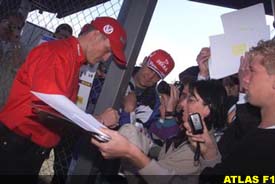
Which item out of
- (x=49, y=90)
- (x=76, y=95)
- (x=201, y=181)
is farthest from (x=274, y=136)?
(x=76, y=95)

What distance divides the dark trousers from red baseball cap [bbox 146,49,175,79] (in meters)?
1.55

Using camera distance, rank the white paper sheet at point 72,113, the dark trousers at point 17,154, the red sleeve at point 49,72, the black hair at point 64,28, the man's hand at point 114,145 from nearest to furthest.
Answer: the white paper sheet at point 72,113 < the man's hand at point 114,145 < the red sleeve at point 49,72 < the dark trousers at point 17,154 < the black hair at point 64,28

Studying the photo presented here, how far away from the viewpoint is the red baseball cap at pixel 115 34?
2.48 m

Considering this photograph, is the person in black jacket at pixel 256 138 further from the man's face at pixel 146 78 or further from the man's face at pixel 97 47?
the man's face at pixel 146 78

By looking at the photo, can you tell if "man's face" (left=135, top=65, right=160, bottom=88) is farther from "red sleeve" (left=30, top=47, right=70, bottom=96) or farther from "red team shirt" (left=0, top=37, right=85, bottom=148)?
"red sleeve" (left=30, top=47, right=70, bottom=96)

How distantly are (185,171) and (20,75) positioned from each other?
1248 mm

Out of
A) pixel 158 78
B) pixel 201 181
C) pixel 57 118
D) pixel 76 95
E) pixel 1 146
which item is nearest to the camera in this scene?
pixel 57 118

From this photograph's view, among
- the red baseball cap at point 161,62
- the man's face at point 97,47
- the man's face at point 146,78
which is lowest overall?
the man's face at point 146,78

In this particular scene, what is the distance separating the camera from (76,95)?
276 cm

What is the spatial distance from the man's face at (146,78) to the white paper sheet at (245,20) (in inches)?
54.4

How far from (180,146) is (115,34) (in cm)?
85

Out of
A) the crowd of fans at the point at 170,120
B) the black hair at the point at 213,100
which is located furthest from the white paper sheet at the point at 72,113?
the black hair at the point at 213,100

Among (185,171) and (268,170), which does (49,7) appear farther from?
(268,170)

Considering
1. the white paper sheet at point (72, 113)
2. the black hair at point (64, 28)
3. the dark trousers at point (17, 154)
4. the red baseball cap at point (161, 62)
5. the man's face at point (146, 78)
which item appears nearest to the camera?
the white paper sheet at point (72, 113)
